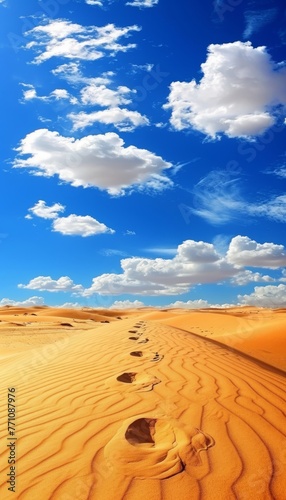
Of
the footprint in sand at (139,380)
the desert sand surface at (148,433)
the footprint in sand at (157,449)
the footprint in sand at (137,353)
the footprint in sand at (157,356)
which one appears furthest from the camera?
the footprint in sand at (137,353)

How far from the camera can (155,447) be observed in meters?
2.88

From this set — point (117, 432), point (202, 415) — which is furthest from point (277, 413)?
point (117, 432)

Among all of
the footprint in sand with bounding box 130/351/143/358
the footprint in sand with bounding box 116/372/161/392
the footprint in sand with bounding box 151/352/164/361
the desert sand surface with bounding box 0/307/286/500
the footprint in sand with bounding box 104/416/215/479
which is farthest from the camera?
the footprint in sand with bounding box 130/351/143/358

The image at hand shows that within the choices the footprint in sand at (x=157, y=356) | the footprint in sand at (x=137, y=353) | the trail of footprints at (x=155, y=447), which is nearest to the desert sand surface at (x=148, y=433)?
the trail of footprints at (x=155, y=447)

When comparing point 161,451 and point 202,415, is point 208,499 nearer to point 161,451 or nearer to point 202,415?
point 161,451

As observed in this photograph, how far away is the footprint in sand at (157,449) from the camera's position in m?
2.52

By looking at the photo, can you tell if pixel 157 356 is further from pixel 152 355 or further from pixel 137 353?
pixel 137 353

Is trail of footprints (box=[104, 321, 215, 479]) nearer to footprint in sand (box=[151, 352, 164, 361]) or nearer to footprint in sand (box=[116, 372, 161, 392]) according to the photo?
footprint in sand (box=[116, 372, 161, 392])

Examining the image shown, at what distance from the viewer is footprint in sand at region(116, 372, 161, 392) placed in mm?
4471

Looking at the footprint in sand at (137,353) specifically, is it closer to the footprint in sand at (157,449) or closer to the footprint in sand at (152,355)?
the footprint in sand at (152,355)

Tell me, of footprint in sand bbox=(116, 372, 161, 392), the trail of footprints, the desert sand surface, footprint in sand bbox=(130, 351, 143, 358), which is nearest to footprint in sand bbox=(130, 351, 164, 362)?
footprint in sand bbox=(130, 351, 143, 358)

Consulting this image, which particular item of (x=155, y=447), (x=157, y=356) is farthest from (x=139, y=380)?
(x=155, y=447)

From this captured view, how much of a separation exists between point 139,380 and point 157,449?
218cm

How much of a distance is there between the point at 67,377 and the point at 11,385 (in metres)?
0.85
